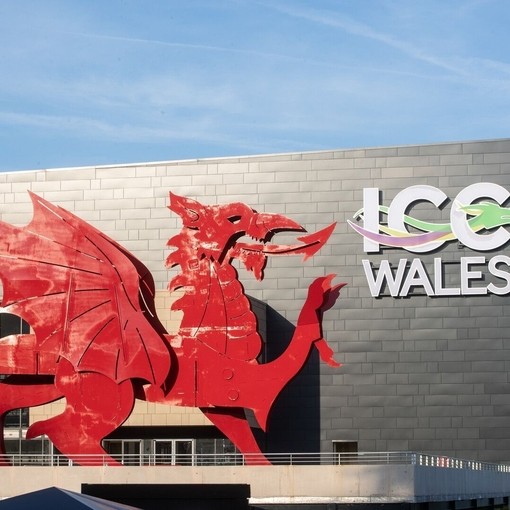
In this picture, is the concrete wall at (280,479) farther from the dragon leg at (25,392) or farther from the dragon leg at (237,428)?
the dragon leg at (25,392)

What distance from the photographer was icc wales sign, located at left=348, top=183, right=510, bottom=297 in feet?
135

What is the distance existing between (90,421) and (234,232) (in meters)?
5.89

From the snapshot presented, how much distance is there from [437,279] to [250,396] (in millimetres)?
11811

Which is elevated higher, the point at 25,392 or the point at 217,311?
the point at 217,311

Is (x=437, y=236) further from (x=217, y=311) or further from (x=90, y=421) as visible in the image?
(x=90, y=421)

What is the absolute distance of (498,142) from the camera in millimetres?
41562

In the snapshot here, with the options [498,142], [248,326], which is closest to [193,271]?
[248,326]

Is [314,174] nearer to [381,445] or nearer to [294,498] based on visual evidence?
[381,445]

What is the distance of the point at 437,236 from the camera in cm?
4147

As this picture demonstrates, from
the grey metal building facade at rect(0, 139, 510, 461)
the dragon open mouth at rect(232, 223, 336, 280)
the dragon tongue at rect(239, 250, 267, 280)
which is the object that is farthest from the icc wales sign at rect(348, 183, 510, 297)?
the dragon tongue at rect(239, 250, 267, 280)

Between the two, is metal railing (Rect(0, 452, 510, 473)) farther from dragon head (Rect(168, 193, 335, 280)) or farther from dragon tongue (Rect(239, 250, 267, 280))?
dragon head (Rect(168, 193, 335, 280))

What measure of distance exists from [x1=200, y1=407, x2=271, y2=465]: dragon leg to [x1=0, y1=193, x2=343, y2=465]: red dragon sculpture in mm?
25

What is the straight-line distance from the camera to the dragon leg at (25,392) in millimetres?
32719

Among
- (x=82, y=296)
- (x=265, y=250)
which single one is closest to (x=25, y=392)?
(x=82, y=296)
